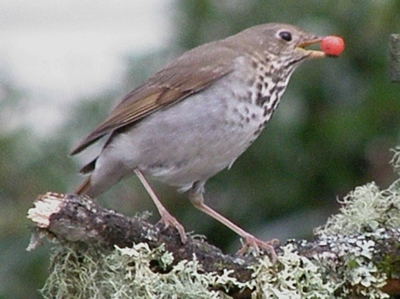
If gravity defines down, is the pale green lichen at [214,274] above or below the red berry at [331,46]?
below

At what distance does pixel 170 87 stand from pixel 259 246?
3.37 feet

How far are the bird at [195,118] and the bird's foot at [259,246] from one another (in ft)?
0.07

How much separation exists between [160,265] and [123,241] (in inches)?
6.1

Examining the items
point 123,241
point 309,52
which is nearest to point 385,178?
point 309,52

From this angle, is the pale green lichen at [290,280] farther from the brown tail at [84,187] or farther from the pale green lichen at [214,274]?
the brown tail at [84,187]

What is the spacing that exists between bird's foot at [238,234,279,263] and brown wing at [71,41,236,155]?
2.27 feet

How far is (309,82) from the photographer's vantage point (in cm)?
531

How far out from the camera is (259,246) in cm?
380

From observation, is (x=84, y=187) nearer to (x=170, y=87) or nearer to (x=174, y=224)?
(x=170, y=87)

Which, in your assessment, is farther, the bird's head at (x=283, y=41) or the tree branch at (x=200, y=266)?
the bird's head at (x=283, y=41)

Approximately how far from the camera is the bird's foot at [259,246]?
3.42 metres

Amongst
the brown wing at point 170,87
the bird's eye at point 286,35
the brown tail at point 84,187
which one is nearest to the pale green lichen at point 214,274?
the brown wing at point 170,87

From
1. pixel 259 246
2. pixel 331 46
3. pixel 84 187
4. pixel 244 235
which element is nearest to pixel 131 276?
pixel 259 246

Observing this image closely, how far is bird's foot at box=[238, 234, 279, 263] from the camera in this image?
3.42m
